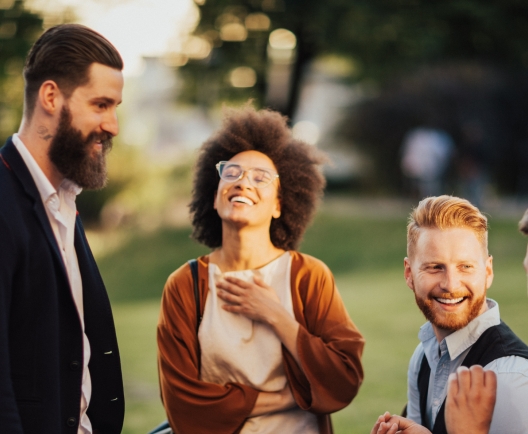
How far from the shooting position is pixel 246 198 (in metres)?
3.48

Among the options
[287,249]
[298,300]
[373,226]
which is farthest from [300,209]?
[373,226]

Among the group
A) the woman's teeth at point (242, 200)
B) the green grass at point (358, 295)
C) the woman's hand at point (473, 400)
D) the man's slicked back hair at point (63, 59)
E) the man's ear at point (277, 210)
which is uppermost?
the man's slicked back hair at point (63, 59)

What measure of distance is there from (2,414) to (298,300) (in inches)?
56.2

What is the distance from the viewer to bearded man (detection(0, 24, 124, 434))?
268 cm

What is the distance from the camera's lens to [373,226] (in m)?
15.8

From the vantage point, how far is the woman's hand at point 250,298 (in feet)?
10.9

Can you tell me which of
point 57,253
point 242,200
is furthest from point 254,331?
point 57,253

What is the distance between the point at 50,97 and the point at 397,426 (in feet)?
6.08

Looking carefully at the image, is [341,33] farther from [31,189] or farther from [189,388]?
[31,189]

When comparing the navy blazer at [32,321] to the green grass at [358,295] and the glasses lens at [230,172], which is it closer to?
the glasses lens at [230,172]

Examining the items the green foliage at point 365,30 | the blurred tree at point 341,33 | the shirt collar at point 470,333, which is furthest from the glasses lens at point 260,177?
the green foliage at point 365,30

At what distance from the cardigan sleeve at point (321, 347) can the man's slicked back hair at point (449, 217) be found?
52 centimetres

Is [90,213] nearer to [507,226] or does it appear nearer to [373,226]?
[373,226]

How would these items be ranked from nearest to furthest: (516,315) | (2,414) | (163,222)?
(2,414) → (516,315) → (163,222)
